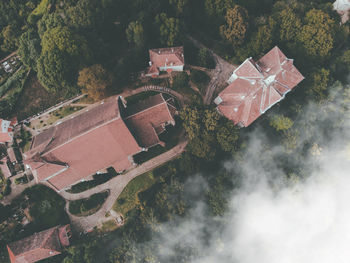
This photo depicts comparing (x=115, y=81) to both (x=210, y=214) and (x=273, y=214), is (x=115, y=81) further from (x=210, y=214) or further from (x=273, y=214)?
(x=273, y=214)

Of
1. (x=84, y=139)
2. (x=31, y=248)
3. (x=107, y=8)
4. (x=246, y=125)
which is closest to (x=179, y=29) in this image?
(x=107, y=8)

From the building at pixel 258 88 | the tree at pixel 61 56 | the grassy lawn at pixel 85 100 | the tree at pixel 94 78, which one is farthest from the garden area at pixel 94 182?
the building at pixel 258 88

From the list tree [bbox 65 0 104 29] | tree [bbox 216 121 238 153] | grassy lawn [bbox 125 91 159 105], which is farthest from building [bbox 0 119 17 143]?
tree [bbox 216 121 238 153]

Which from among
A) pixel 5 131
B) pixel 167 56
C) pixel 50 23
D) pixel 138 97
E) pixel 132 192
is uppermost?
pixel 50 23

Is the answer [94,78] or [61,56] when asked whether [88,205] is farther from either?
[61,56]

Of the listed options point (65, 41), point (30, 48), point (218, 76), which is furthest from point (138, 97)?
point (30, 48)

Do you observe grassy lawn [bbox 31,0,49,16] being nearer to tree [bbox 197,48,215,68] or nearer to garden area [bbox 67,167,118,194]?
tree [bbox 197,48,215,68]
